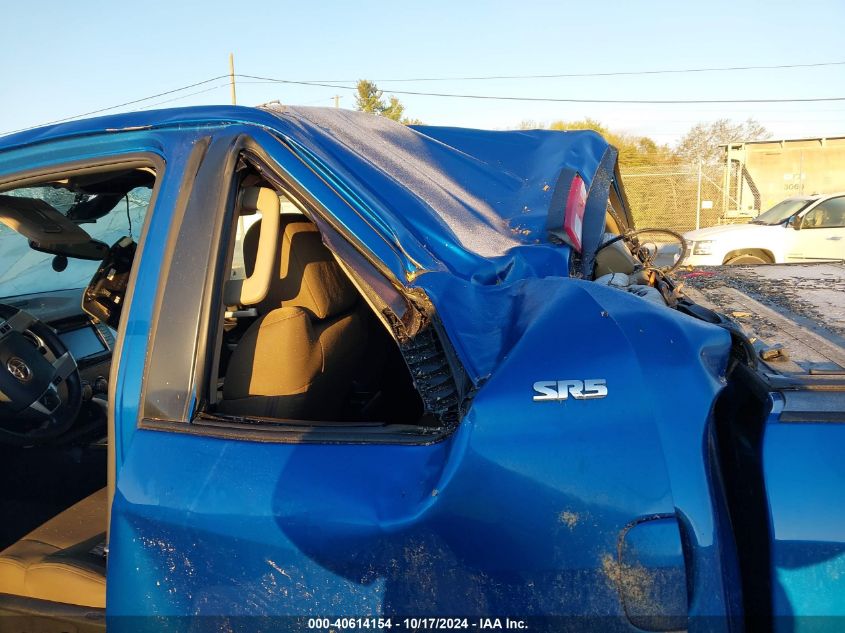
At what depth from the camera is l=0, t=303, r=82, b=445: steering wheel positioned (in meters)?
2.46

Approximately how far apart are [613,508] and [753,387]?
42cm

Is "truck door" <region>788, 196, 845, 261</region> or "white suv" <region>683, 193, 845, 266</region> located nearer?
"truck door" <region>788, 196, 845, 261</region>

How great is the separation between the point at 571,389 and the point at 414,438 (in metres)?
0.35

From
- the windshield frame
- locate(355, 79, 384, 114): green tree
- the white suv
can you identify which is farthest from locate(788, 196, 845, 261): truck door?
locate(355, 79, 384, 114): green tree

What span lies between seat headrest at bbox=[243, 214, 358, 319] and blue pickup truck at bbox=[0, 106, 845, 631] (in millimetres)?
13

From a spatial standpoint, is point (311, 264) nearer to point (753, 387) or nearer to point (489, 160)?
point (489, 160)

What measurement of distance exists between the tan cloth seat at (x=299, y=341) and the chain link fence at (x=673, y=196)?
54.4ft

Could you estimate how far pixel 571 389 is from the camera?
4.16 feet

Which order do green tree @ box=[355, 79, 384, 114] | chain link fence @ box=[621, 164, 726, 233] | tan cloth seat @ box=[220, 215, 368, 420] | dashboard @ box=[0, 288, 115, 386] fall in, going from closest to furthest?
tan cloth seat @ box=[220, 215, 368, 420]
dashboard @ box=[0, 288, 115, 386]
chain link fence @ box=[621, 164, 726, 233]
green tree @ box=[355, 79, 384, 114]

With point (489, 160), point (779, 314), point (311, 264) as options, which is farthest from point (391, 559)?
point (489, 160)

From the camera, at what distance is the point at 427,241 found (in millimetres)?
1585

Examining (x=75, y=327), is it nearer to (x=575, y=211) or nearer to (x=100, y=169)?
(x=100, y=169)

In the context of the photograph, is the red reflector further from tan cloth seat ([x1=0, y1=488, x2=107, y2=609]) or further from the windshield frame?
tan cloth seat ([x1=0, y1=488, x2=107, y2=609])

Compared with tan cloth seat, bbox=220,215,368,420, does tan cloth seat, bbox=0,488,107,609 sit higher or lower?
lower
